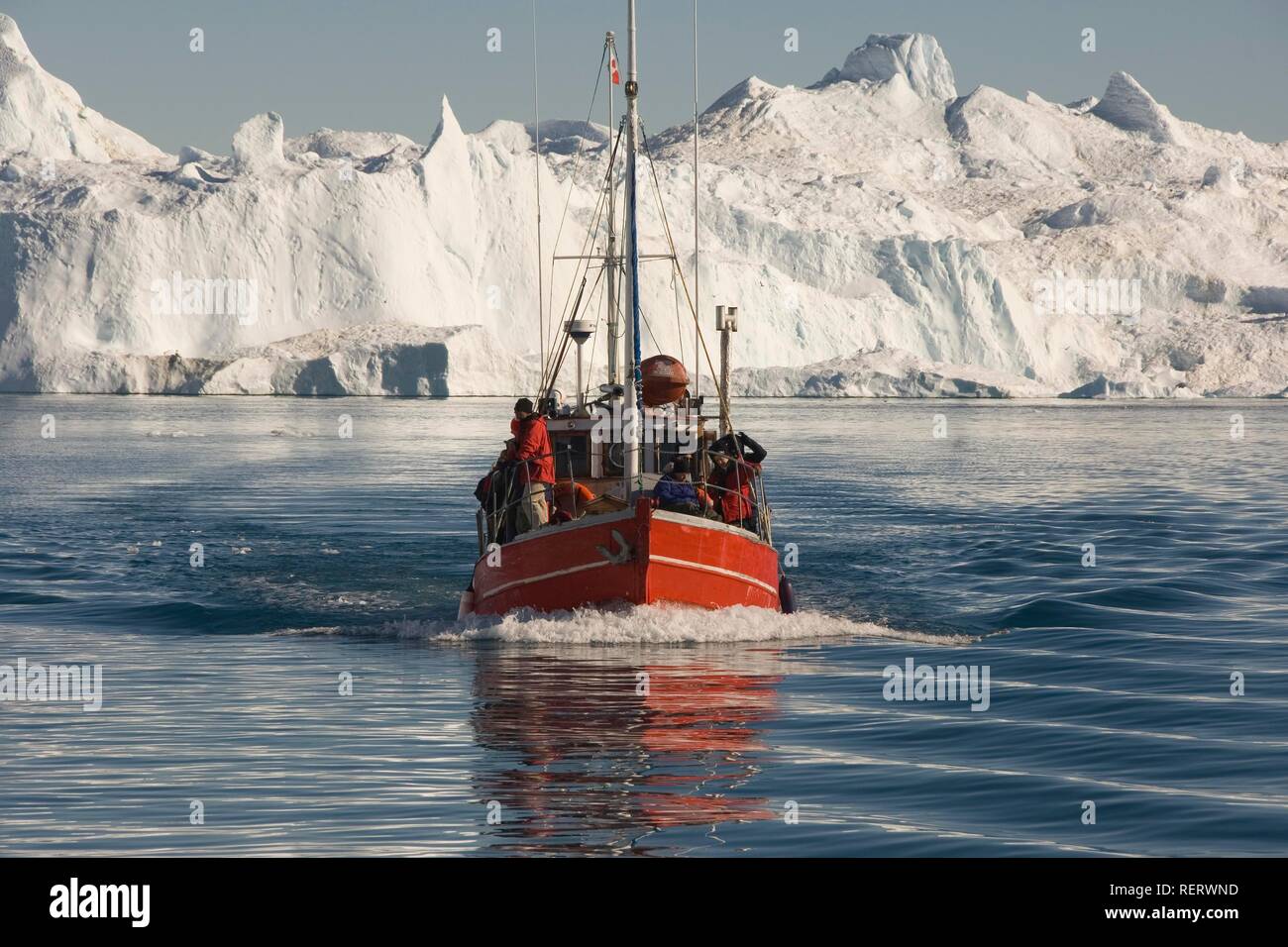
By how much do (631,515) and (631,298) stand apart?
237cm

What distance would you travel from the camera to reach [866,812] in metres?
9.03

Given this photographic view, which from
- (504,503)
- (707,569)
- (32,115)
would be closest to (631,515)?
(707,569)

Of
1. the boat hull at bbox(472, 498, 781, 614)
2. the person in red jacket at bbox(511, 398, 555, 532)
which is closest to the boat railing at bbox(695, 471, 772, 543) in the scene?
the boat hull at bbox(472, 498, 781, 614)

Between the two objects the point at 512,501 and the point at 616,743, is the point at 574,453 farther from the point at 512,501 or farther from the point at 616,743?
the point at 616,743

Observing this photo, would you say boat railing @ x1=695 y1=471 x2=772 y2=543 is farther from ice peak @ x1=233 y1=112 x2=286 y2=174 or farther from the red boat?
ice peak @ x1=233 y1=112 x2=286 y2=174

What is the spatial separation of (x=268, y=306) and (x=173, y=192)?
33.6 feet

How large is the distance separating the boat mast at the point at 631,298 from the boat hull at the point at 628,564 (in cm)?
50

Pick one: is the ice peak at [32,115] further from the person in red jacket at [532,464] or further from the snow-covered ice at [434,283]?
the person in red jacket at [532,464]

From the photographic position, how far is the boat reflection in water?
348 inches

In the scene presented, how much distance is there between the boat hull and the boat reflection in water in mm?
817

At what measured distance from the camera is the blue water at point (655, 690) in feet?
28.9

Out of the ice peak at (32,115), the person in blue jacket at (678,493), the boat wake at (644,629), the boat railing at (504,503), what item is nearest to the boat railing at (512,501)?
the boat railing at (504,503)

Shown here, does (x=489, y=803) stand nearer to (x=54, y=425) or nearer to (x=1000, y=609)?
(x=1000, y=609)
